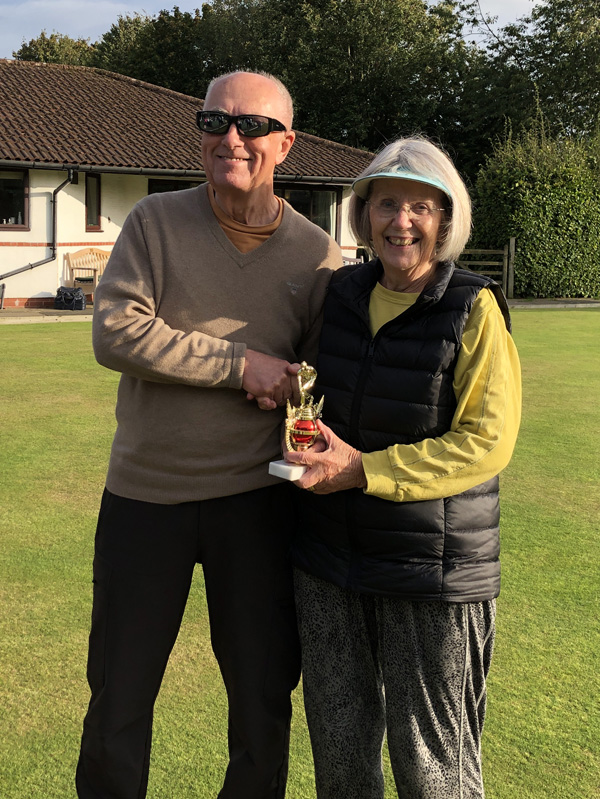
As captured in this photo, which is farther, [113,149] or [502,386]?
[113,149]

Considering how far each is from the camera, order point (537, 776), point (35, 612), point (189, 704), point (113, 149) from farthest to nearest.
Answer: point (113, 149) → point (35, 612) → point (189, 704) → point (537, 776)

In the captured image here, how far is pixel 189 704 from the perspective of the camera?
3.69 metres

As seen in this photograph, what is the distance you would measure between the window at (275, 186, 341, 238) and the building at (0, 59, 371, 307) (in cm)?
3

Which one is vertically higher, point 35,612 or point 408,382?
point 408,382

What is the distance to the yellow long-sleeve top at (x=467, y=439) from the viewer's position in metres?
2.46

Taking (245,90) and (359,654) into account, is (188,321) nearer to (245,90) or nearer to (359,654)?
(245,90)

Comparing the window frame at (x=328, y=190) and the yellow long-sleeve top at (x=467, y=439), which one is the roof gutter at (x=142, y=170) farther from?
the yellow long-sleeve top at (x=467, y=439)

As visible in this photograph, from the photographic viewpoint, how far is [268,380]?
2.65 meters

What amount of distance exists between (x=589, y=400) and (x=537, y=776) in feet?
25.9

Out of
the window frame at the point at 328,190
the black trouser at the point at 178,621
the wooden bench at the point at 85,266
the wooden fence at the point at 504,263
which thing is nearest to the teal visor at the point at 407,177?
the black trouser at the point at 178,621

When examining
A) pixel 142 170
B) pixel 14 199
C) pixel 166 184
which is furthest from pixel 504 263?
pixel 14 199

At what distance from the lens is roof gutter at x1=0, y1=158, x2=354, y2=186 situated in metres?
21.9

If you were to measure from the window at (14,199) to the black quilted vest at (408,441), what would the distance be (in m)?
21.5

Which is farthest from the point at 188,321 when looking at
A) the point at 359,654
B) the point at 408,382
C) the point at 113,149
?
the point at 113,149
